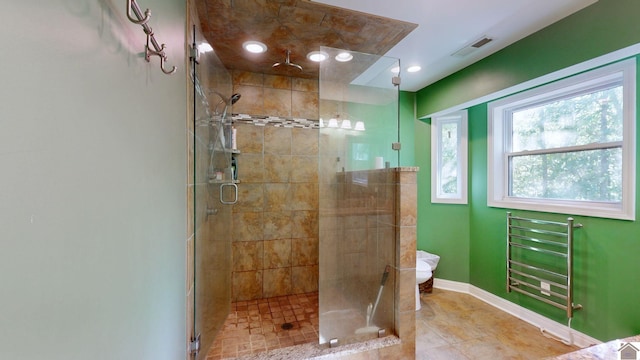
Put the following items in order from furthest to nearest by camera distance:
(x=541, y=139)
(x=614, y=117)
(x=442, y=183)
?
(x=442, y=183) → (x=541, y=139) → (x=614, y=117)

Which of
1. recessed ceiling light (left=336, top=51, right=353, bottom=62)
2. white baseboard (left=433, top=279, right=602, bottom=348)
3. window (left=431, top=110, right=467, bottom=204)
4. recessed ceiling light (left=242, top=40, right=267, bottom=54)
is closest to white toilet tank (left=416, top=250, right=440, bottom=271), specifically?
white baseboard (left=433, top=279, right=602, bottom=348)

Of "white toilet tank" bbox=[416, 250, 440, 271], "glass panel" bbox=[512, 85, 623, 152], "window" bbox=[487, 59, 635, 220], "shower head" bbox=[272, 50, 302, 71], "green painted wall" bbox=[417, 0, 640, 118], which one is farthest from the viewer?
"white toilet tank" bbox=[416, 250, 440, 271]

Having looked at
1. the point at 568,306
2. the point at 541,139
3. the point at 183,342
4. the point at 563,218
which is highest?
the point at 541,139

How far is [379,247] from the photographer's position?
199 centimetres

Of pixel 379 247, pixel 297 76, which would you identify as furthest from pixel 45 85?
pixel 297 76

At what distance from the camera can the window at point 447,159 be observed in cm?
324

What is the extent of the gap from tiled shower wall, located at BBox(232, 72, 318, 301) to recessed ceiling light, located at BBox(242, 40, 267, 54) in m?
0.49

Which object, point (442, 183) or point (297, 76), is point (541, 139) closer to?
point (442, 183)

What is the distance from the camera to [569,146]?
7.34 ft

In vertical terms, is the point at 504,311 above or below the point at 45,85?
below

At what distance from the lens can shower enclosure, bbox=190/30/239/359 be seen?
1658 mm

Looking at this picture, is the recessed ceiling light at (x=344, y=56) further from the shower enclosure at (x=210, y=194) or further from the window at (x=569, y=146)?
the window at (x=569, y=146)

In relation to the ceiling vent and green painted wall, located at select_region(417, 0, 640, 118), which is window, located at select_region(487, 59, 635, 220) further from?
the ceiling vent

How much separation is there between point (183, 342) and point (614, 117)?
3.32 m
